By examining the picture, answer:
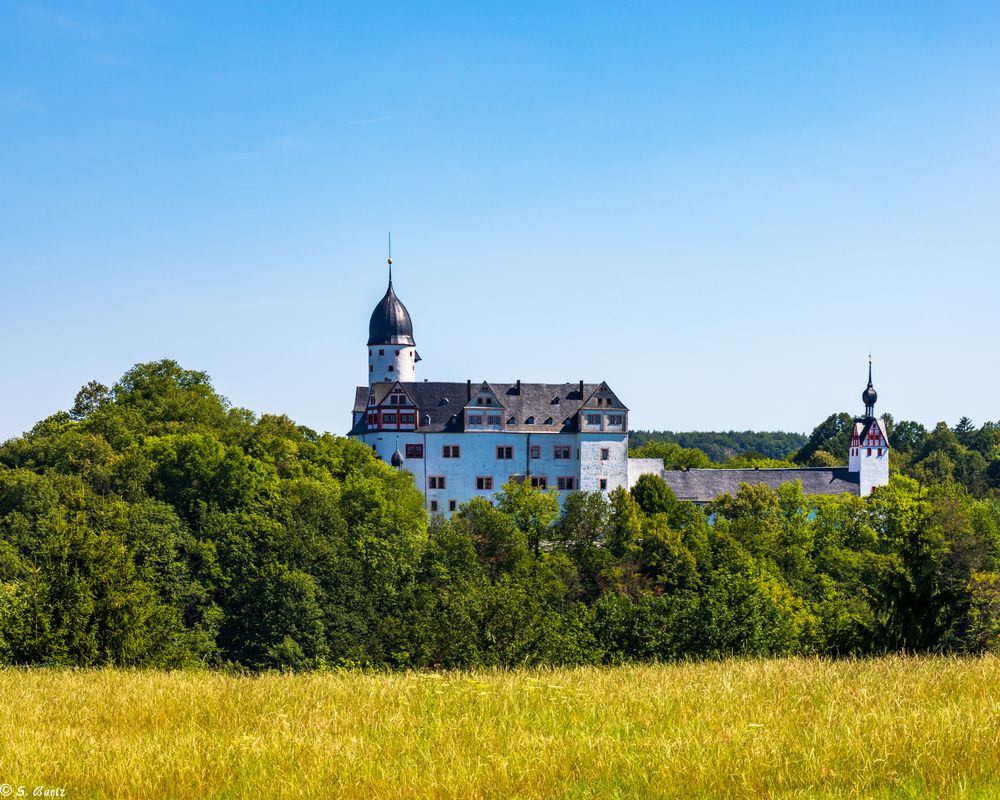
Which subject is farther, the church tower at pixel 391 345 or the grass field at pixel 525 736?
the church tower at pixel 391 345

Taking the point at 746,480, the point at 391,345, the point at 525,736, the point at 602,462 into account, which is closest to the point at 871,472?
the point at 746,480

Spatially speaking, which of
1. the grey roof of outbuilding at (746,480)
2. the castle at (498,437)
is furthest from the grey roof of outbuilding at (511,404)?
the grey roof of outbuilding at (746,480)

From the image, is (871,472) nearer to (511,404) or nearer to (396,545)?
(511,404)

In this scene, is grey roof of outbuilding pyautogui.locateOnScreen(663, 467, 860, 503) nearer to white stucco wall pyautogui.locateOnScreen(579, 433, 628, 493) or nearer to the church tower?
white stucco wall pyautogui.locateOnScreen(579, 433, 628, 493)

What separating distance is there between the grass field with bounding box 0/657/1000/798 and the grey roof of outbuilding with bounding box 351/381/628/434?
73.3 m

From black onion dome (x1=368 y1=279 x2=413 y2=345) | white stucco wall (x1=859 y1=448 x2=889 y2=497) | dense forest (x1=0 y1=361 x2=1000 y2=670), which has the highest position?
black onion dome (x1=368 y1=279 x2=413 y2=345)

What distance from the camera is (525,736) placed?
11.1 metres

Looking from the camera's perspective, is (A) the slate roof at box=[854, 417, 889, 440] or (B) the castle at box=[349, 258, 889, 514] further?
(A) the slate roof at box=[854, 417, 889, 440]

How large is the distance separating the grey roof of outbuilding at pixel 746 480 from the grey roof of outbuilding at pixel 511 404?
871 cm

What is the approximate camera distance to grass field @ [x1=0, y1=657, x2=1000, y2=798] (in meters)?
9.89

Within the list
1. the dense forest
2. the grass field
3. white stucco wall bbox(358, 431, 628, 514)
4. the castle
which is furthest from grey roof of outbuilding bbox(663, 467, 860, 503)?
the grass field

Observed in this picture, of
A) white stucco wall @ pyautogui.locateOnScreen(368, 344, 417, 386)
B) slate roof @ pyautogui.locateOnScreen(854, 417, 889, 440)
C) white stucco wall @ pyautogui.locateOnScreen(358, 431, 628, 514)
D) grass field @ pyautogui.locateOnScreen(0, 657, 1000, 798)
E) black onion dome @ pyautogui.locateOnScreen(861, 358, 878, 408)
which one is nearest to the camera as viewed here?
grass field @ pyautogui.locateOnScreen(0, 657, 1000, 798)

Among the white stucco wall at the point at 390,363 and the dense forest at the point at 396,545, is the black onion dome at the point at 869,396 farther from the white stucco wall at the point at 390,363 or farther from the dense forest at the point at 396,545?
the white stucco wall at the point at 390,363

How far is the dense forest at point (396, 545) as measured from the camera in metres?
50.8
